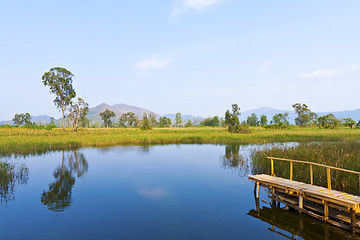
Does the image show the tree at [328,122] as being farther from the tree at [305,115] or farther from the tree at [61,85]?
the tree at [61,85]

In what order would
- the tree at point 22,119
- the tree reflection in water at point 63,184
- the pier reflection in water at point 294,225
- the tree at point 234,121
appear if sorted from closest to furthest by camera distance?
1. the pier reflection in water at point 294,225
2. the tree reflection in water at point 63,184
3. the tree at point 234,121
4. the tree at point 22,119

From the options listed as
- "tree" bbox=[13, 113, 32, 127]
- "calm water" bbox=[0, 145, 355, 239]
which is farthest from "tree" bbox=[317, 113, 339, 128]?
"tree" bbox=[13, 113, 32, 127]

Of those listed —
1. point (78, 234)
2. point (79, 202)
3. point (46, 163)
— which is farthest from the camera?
point (46, 163)

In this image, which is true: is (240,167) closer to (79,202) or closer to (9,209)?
(79,202)

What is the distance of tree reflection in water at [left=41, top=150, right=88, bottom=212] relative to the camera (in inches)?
455

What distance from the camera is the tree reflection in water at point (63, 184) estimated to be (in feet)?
37.9

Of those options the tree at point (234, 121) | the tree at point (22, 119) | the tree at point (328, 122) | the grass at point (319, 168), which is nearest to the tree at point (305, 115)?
the tree at point (328, 122)

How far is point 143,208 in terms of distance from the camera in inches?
432

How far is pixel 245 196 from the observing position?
12.7 metres

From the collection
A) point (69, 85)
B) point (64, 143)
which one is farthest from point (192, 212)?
point (69, 85)

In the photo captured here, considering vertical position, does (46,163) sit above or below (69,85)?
below

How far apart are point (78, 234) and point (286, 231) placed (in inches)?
317

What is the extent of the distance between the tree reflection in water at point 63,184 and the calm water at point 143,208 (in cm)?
5

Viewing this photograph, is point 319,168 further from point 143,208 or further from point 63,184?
point 63,184
